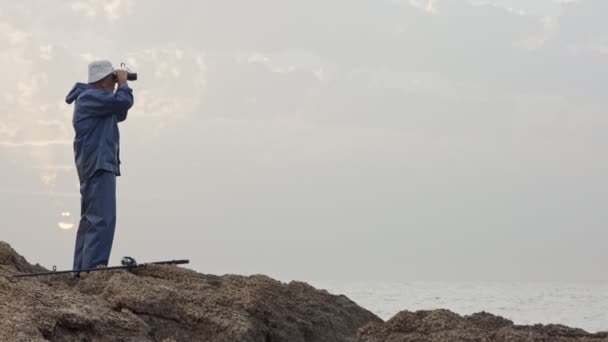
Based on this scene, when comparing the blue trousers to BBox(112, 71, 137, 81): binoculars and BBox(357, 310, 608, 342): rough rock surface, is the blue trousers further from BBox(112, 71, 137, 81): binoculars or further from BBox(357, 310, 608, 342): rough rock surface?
BBox(357, 310, 608, 342): rough rock surface

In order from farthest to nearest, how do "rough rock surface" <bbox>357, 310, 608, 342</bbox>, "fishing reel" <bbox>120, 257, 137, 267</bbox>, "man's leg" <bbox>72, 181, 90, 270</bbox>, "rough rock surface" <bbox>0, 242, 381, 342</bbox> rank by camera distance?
"man's leg" <bbox>72, 181, 90, 270</bbox>, "fishing reel" <bbox>120, 257, 137, 267</bbox>, "rough rock surface" <bbox>357, 310, 608, 342</bbox>, "rough rock surface" <bbox>0, 242, 381, 342</bbox>

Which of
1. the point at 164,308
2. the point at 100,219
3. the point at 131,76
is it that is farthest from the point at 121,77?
the point at 164,308

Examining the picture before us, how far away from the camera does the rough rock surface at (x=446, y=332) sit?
4.66 m

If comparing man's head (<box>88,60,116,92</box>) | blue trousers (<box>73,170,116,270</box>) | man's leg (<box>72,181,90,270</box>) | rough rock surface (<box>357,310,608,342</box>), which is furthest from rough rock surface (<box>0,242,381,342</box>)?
man's head (<box>88,60,116,92</box>)

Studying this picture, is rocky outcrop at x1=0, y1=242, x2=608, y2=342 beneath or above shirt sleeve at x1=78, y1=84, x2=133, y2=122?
beneath

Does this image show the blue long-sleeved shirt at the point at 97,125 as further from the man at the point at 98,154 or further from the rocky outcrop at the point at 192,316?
the rocky outcrop at the point at 192,316

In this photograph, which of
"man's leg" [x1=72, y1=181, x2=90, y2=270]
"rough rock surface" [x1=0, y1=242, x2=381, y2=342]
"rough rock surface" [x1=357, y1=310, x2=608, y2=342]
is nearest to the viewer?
"rough rock surface" [x1=0, y1=242, x2=381, y2=342]

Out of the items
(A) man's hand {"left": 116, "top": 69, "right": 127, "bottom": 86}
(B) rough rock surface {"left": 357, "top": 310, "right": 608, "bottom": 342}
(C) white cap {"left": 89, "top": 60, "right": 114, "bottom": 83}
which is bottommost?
(B) rough rock surface {"left": 357, "top": 310, "right": 608, "bottom": 342}

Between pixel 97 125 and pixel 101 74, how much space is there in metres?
0.44

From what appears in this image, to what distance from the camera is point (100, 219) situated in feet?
22.3

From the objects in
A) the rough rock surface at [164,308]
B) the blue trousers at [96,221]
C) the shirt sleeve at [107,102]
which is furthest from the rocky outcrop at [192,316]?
the shirt sleeve at [107,102]

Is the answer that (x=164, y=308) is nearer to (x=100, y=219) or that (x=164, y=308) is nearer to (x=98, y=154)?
(x=100, y=219)

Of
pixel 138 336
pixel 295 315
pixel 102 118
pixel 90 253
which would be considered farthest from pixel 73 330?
pixel 102 118

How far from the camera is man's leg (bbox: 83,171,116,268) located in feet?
22.1
